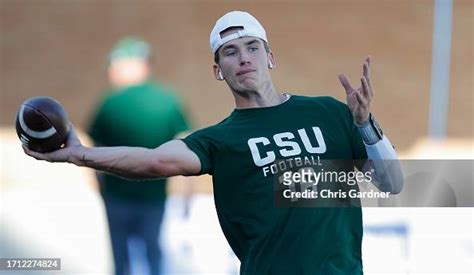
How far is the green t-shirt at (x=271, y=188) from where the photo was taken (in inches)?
151

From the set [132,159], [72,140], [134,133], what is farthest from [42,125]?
[134,133]

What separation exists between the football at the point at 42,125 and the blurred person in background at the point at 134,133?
1904 millimetres

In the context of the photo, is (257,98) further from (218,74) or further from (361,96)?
(361,96)

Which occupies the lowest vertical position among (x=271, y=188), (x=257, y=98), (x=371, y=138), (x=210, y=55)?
(x=271, y=188)

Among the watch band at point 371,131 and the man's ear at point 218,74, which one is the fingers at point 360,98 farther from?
the man's ear at point 218,74

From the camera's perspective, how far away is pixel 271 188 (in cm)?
386

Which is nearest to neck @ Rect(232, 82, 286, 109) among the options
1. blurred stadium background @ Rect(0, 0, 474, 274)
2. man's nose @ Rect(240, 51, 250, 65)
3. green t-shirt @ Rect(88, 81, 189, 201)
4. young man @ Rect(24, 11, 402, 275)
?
young man @ Rect(24, 11, 402, 275)

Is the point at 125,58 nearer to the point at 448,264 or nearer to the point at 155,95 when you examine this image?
the point at 155,95

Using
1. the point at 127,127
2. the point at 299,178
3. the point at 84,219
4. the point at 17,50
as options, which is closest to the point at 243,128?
the point at 299,178

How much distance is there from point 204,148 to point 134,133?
1.98 m

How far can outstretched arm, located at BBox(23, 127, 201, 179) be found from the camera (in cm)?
377

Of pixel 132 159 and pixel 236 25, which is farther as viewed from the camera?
pixel 236 25

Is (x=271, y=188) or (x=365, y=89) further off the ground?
(x=365, y=89)

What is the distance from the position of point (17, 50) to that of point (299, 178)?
18.5ft
